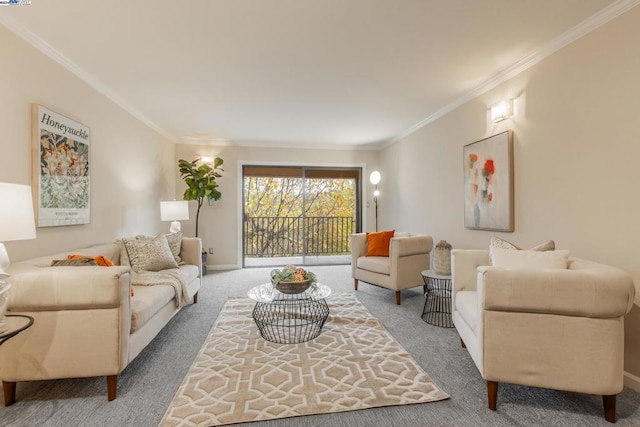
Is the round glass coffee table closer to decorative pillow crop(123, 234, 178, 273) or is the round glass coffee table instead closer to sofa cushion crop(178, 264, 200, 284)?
sofa cushion crop(178, 264, 200, 284)

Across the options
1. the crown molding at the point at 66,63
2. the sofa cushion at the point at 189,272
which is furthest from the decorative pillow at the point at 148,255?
the crown molding at the point at 66,63

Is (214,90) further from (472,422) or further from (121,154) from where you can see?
(472,422)

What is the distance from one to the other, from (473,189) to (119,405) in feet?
11.7

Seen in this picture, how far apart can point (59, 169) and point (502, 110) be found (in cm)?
404

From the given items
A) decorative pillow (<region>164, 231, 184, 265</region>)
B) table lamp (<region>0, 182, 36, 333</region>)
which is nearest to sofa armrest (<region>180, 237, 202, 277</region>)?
decorative pillow (<region>164, 231, 184, 265</region>)

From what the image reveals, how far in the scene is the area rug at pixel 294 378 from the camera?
1628mm

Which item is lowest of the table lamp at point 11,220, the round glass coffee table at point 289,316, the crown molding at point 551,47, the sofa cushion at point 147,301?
the round glass coffee table at point 289,316

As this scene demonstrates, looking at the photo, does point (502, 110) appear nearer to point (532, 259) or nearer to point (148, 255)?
point (532, 259)

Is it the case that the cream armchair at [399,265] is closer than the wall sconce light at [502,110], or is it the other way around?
the wall sconce light at [502,110]

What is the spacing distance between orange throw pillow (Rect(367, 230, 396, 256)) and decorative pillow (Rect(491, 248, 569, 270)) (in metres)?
1.90

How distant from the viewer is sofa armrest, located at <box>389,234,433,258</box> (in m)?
3.37

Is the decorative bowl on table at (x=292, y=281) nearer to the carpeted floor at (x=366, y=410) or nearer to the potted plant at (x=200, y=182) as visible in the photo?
the carpeted floor at (x=366, y=410)

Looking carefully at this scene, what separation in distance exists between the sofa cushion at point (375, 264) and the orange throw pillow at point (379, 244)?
0.33ft

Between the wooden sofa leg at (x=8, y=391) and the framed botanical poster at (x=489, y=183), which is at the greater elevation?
the framed botanical poster at (x=489, y=183)
